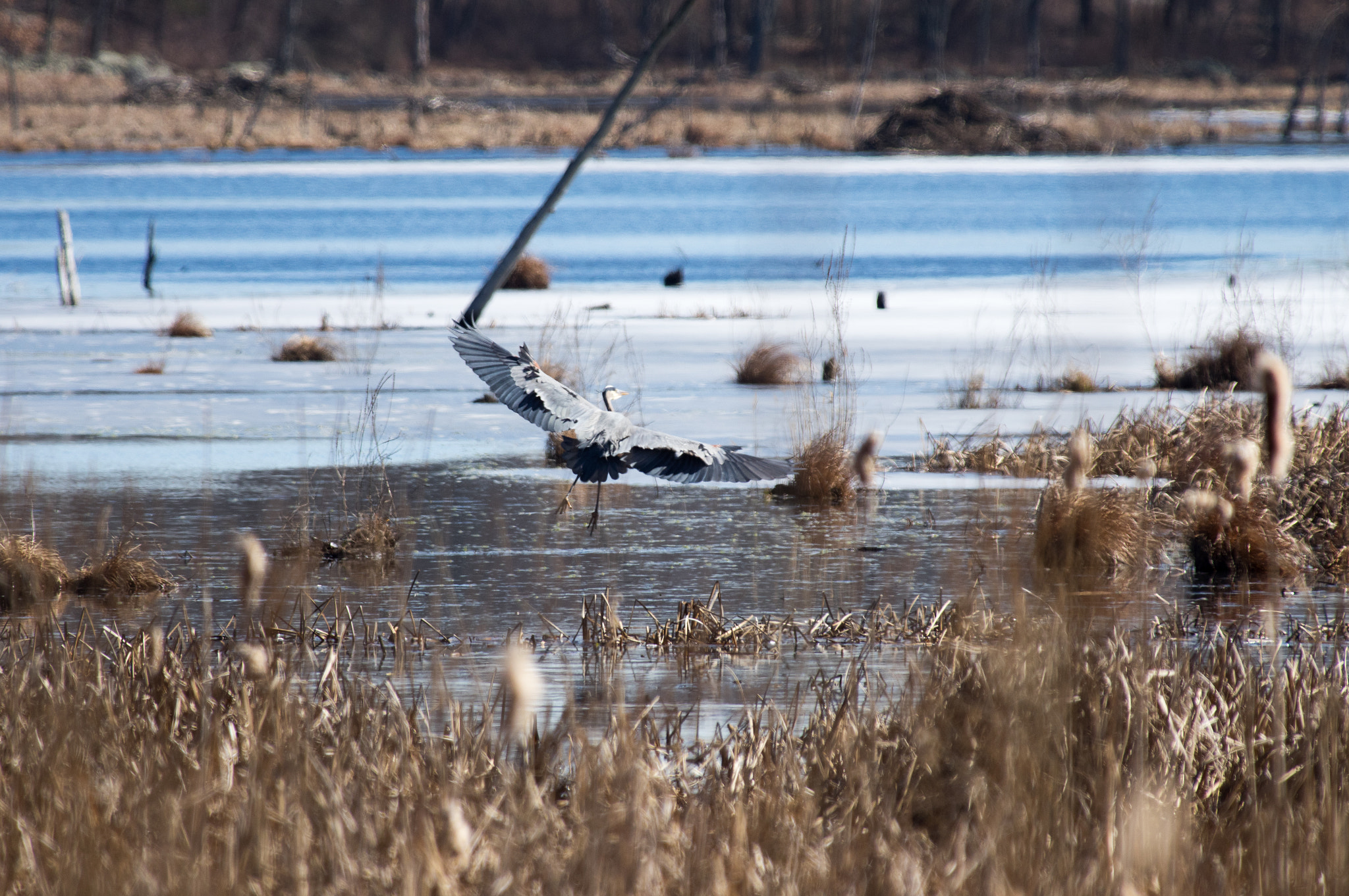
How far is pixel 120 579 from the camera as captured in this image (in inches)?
253

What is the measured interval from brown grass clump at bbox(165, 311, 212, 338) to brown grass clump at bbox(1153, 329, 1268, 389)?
877 centimetres

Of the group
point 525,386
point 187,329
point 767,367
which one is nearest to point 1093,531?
point 525,386

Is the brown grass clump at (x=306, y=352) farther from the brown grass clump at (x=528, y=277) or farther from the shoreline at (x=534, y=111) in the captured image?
the shoreline at (x=534, y=111)

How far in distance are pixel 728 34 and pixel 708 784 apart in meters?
70.3

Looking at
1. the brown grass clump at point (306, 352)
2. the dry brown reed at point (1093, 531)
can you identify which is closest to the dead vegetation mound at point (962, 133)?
the brown grass clump at point (306, 352)

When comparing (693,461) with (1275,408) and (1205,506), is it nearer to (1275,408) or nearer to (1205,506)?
(1205,506)

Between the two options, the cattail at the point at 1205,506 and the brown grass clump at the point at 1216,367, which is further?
the brown grass clump at the point at 1216,367

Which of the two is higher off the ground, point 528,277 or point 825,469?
point 528,277

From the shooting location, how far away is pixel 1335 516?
7.09 m

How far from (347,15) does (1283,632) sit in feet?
240

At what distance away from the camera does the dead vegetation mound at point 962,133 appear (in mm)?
42125

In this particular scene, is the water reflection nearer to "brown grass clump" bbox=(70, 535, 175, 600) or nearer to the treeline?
"brown grass clump" bbox=(70, 535, 175, 600)

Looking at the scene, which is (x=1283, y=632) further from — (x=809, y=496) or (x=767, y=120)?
(x=767, y=120)

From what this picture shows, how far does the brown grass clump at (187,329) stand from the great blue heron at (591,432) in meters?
9.48
